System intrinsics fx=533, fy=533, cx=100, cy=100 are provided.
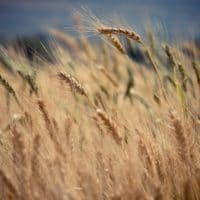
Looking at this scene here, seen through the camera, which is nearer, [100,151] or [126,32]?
[100,151]

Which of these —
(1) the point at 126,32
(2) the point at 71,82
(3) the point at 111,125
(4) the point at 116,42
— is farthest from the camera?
(4) the point at 116,42

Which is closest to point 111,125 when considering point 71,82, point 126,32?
point 71,82

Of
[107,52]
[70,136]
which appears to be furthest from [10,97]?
[107,52]

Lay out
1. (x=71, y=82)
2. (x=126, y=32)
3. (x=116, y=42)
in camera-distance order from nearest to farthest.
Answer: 1. (x=71, y=82)
2. (x=126, y=32)
3. (x=116, y=42)

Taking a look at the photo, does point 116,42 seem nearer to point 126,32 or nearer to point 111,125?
point 126,32

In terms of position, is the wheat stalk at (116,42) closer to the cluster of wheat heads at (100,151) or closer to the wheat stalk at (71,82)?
the cluster of wheat heads at (100,151)

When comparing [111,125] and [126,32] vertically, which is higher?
[126,32]

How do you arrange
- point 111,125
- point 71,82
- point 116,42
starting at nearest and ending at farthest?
point 111,125
point 71,82
point 116,42

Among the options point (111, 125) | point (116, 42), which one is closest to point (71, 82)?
point (111, 125)

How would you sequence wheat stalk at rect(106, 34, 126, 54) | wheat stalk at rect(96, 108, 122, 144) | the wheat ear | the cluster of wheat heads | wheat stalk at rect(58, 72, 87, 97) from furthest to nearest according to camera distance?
wheat stalk at rect(106, 34, 126, 54) < the wheat ear < wheat stalk at rect(58, 72, 87, 97) < wheat stalk at rect(96, 108, 122, 144) < the cluster of wheat heads

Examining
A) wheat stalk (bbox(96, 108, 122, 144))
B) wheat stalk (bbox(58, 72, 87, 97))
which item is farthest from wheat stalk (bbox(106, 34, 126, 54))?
wheat stalk (bbox(96, 108, 122, 144))

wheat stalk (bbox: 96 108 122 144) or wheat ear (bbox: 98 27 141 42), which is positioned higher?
wheat ear (bbox: 98 27 141 42)

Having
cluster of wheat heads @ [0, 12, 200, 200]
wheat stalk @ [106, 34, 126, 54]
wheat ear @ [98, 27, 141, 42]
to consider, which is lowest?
cluster of wheat heads @ [0, 12, 200, 200]

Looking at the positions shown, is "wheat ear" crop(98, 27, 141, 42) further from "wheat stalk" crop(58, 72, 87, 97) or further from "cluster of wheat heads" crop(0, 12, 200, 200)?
"wheat stalk" crop(58, 72, 87, 97)
